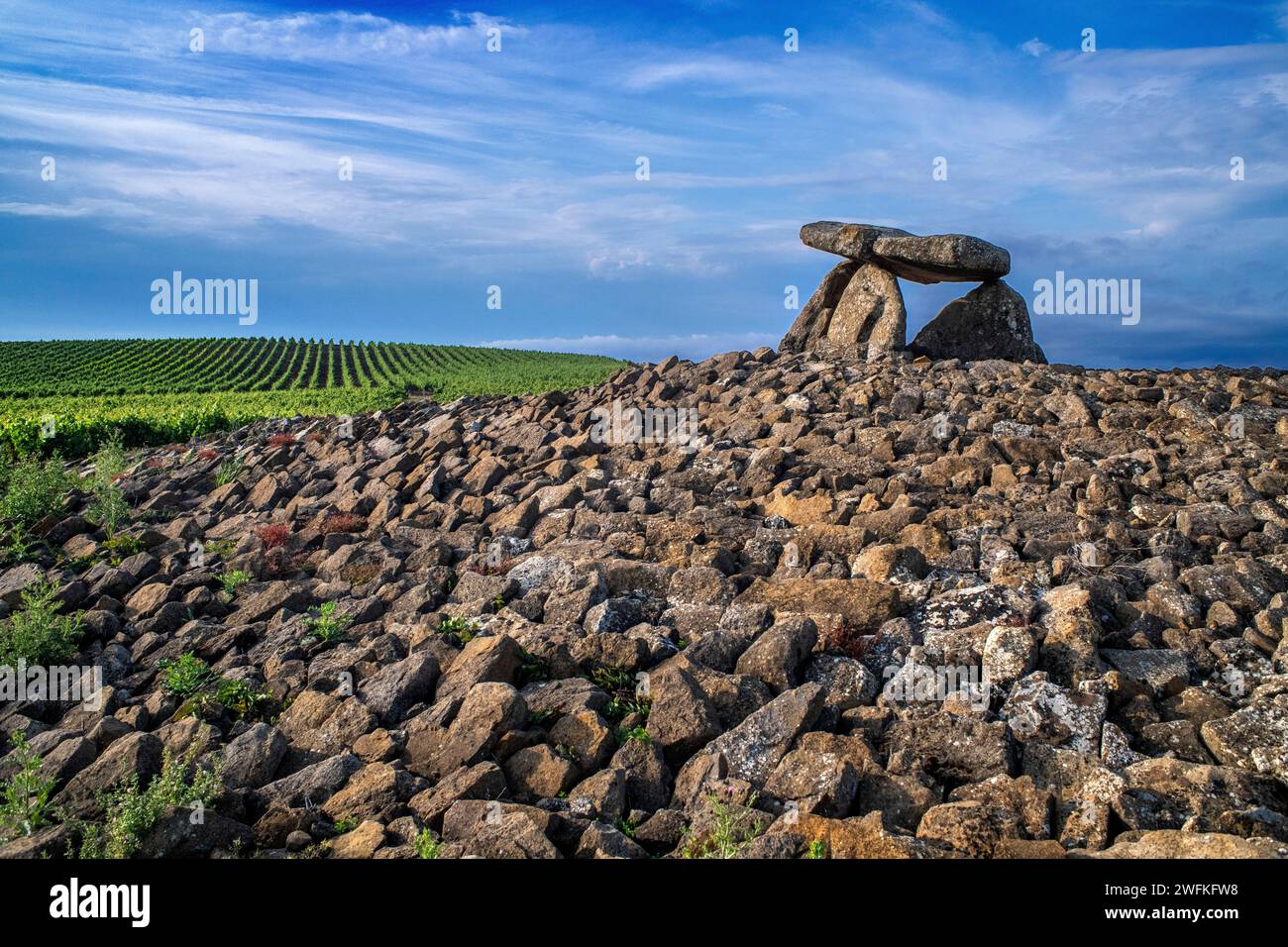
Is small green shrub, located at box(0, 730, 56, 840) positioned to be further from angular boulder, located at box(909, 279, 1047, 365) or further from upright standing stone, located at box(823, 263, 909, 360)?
angular boulder, located at box(909, 279, 1047, 365)

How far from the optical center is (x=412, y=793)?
6715 millimetres

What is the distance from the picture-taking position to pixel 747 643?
814 centimetres

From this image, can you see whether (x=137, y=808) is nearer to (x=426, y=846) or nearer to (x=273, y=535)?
(x=426, y=846)

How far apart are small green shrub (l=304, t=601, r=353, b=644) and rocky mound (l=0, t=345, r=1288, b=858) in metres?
0.04

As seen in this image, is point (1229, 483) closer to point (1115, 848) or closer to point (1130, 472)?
point (1130, 472)

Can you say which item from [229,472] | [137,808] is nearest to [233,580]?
[137,808]

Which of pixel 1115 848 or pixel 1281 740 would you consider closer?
pixel 1115 848

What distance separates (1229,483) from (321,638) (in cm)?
1101

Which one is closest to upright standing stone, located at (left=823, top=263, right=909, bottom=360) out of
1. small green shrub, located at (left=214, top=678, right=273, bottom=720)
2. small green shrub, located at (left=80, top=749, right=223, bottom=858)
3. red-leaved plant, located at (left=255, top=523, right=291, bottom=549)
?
red-leaved plant, located at (left=255, top=523, right=291, bottom=549)

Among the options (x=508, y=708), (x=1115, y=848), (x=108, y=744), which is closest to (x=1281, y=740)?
(x=1115, y=848)

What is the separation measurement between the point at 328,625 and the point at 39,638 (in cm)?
342

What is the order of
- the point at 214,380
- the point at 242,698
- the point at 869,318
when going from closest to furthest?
the point at 242,698, the point at 869,318, the point at 214,380

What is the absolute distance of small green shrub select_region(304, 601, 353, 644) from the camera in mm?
9773

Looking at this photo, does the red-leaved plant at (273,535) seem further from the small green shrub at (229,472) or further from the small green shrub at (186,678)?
the small green shrub at (229,472)
